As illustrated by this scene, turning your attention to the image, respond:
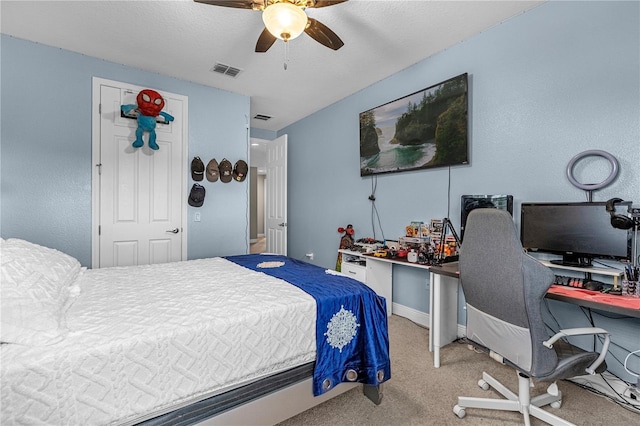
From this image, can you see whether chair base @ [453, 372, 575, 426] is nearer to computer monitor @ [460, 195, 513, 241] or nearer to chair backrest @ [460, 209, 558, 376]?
chair backrest @ [460, 209, 558, 376]

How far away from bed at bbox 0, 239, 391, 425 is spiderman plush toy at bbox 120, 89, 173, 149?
1749 millimetres

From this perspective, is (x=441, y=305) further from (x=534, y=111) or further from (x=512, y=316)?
(x=534, y=111)

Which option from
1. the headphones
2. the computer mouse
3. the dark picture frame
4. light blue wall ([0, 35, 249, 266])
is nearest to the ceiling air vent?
light blue wall ([0, 35, 249, 266])

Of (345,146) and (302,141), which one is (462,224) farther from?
(302,141)

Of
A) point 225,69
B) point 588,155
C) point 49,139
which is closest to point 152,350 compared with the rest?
point 588,155

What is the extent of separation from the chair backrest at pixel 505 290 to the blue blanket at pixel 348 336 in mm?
532

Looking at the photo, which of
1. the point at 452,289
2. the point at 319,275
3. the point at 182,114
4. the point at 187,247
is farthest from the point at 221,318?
the point at 182,114

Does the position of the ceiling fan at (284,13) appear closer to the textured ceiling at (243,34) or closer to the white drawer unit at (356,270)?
the textured ceiling at (243,34)

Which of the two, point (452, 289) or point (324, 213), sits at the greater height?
point (324, 213)

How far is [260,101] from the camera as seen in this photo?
418 centimetres

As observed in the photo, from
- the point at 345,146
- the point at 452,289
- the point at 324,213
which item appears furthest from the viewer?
the point at 324,213

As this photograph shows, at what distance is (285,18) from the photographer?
1734 millimetres

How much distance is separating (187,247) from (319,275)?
2.23m

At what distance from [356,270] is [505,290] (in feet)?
6.73
